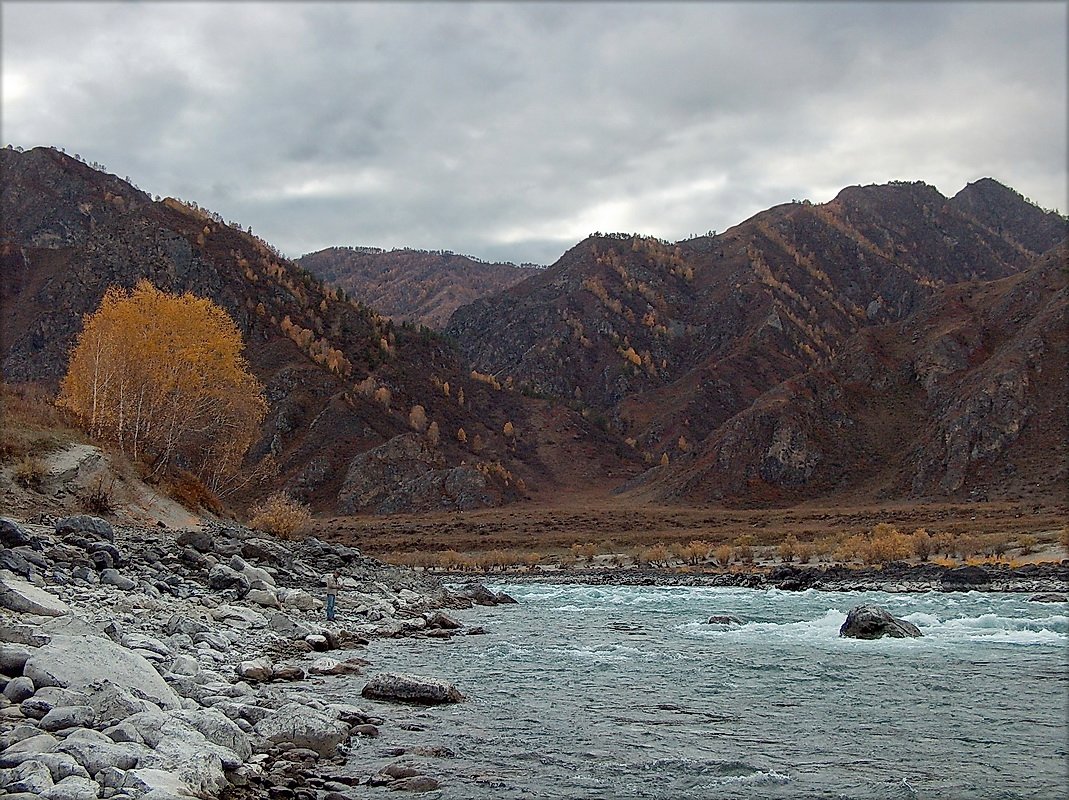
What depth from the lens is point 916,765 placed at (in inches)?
406

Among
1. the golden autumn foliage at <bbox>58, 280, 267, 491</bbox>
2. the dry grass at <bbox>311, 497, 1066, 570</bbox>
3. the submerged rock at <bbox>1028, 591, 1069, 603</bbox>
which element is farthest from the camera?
the dry grass at <bbox>311, 497, 1066, 570</bbox>

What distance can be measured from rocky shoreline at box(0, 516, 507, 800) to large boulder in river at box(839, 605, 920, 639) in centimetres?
1019

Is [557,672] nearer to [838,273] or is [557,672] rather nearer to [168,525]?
[168,525]

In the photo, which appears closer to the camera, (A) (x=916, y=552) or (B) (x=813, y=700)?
(B) (x=813, y=700)

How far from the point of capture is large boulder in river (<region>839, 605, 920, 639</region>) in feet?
70.1

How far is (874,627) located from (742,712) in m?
10.0

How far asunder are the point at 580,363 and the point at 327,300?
50.4 meters

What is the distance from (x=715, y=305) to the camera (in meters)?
158

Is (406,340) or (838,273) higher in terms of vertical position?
(838,273)

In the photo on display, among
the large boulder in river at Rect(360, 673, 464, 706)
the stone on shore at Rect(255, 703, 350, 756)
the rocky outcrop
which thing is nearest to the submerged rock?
the large boulder in river at Rect(360, 673, 464, 706)

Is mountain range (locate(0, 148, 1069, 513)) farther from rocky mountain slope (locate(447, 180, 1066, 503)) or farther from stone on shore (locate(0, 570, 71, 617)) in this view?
stone on shore (locate(0, 570, 71, 617))

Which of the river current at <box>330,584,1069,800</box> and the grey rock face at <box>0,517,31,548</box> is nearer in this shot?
the river current at <box>330,584,1069,800</box>

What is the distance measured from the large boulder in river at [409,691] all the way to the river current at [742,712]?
15.2 inches

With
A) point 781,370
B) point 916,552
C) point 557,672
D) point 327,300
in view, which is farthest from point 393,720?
point 781,370
